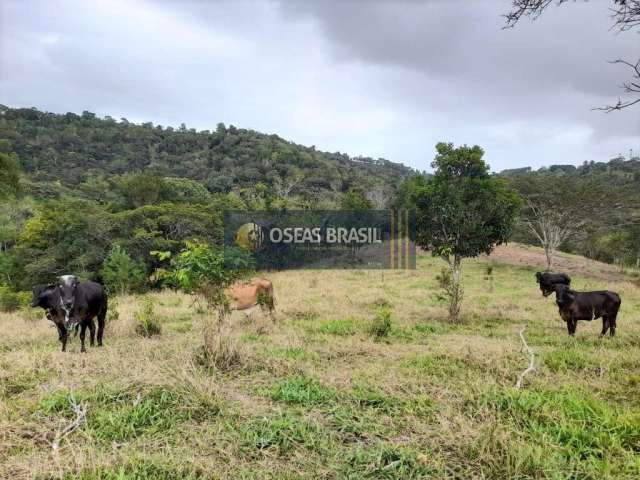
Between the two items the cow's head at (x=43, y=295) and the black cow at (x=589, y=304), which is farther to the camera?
the black cow at (x=589, y=304)

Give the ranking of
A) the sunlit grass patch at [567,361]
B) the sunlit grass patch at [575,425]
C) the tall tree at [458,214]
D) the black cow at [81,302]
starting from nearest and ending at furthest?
the sunlit grass patch at [575,425] < the sunlit grass patch at [567,361] < the black cow at [81,302] < the tall tree at [458,214]

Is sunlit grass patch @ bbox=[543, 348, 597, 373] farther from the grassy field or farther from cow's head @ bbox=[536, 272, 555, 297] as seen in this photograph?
cow's head @ bbox=[536, 272, 555, 297]

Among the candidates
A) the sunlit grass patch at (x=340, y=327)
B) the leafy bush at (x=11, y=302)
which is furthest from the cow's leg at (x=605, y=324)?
the leafy bush at (x=11, y=302)

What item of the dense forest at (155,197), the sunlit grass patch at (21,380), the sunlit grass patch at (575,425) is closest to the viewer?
the sunlit grass patch at (575,425)

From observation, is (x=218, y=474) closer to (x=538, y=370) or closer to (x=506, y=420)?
(x=506, y=420)

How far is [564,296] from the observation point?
9.40 m

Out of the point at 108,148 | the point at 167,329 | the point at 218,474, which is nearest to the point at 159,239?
the point at 167,329

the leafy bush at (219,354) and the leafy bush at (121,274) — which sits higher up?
the leafy bush at (219,354)

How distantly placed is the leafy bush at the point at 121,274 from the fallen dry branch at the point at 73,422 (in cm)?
1892

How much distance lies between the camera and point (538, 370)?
630cm

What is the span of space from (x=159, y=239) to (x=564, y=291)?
938 inches

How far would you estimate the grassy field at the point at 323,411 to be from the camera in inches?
140

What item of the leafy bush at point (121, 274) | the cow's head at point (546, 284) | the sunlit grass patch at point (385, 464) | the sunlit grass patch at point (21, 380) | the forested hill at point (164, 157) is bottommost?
the leafy bush at point (121, 274)

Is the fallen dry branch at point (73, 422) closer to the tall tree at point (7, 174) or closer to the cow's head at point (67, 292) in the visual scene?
the cow's head at point (67, 292)
